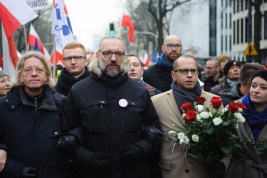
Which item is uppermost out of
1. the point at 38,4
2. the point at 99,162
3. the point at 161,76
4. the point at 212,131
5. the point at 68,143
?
the point at 38,4

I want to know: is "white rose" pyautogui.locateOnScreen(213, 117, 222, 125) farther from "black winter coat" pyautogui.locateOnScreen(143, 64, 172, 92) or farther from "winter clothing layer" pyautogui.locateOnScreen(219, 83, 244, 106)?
"black winter coat" pyautogui.locateOnScreen(143, 64, 172, 92)

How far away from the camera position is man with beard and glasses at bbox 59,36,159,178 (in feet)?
15.0

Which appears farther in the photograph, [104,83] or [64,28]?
[64,28]

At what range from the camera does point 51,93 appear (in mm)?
4961

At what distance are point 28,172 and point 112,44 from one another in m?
1.53

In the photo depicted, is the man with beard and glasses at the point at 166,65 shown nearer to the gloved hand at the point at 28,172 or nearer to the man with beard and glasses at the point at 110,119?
the man with beard and glasses at the point at 110,119

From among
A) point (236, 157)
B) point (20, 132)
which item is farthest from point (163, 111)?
point (20, 132)

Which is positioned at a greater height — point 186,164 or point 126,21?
point 126,21

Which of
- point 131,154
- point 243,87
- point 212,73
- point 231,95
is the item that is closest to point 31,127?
point 131,154

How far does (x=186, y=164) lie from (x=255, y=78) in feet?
3.96

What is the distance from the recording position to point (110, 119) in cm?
461

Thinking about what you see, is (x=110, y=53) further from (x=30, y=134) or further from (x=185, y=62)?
(x=30, y=134)

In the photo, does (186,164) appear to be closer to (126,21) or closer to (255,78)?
(255,78)

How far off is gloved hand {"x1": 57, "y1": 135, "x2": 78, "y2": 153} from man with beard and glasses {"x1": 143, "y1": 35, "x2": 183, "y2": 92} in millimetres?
3397
